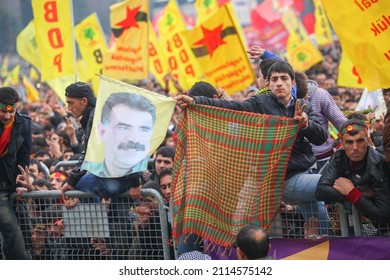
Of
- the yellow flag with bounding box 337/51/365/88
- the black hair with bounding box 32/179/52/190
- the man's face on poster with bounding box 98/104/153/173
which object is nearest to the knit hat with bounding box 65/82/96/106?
the man's face on poster with bounding box 98/104/153/173

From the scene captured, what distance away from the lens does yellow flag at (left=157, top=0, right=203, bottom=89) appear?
56.3ft

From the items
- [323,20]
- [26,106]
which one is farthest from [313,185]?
[26,106]

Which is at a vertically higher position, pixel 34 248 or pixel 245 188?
pixel 245 188

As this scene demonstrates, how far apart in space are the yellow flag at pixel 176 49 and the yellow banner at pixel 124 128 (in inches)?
329

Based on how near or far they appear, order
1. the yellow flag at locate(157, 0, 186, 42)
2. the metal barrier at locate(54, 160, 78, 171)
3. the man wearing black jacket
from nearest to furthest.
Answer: the man wearing black jacket
the metal barrier at locate(54, 160, 78, 171)
the yellow flag at locate(157, 0, 186, 42)

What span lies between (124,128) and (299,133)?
1432mm

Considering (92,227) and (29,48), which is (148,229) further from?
(29,48)

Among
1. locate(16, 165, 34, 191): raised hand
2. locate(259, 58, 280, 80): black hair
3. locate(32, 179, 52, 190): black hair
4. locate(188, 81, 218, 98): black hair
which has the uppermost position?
locate(259, 58, 280, 80): black hair

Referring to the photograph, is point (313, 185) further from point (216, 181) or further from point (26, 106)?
point (26, 106)

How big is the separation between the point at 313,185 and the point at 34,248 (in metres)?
2.77

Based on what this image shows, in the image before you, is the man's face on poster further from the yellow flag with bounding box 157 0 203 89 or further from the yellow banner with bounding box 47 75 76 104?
the yellow flag with bounding box 157 0 203 89

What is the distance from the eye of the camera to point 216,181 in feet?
23.8

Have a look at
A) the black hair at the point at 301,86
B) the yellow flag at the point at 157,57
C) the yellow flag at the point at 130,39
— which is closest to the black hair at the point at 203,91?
the black hair at the point at 301,86

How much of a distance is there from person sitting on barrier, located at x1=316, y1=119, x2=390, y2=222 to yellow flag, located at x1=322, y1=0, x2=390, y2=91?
0.84 m
